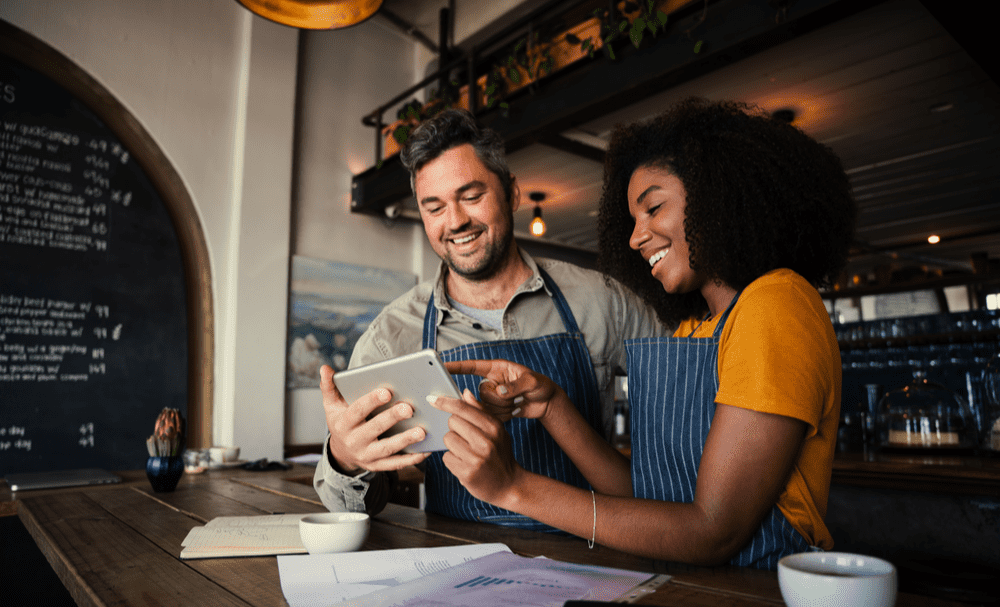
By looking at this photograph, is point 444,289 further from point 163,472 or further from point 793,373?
point 793,373

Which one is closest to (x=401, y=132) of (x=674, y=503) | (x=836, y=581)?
(x=674, y=503)

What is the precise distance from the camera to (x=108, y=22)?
376 cm

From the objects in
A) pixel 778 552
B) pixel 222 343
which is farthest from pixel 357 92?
pixel 778 552

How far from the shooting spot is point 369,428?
3.52 ft

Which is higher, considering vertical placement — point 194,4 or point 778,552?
point 194,4

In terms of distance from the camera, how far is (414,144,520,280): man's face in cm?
166

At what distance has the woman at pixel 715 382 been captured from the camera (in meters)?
0.88

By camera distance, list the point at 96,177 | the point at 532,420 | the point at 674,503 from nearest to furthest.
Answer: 1. the point at 674,503
2. the point at 532,420
3. the point at 96,177

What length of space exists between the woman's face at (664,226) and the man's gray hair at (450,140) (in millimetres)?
495

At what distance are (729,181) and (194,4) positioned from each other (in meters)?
4.30

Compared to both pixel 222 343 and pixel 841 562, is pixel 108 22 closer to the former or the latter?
pixel 222 343

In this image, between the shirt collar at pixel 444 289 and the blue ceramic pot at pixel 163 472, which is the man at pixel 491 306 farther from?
the blue ceramic pot at pixel 163 472

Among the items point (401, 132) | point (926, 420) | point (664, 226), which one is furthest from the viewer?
point (401, 132)

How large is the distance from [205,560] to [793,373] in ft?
3.25
